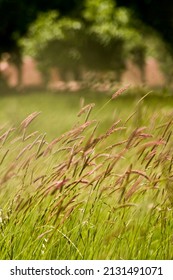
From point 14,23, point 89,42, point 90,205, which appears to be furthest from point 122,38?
point 90,205

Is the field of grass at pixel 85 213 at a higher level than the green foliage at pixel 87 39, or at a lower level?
lower

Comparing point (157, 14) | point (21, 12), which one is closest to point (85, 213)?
point (157, 14)

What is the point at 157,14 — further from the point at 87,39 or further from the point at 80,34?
the point at 80,34

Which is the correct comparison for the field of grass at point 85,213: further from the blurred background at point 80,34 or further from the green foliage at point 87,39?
the green foliage at point 87,39

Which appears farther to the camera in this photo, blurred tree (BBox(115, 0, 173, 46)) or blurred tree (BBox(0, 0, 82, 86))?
blurred tree (BBox(0, 0, 82, 86))

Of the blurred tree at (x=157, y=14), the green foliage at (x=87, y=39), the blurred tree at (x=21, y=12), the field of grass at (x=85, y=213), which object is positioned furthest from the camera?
the blurred tree at (x=21, y=12)

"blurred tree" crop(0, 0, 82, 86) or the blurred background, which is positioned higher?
"blurred tree" crop(0, 0, 82, 86)

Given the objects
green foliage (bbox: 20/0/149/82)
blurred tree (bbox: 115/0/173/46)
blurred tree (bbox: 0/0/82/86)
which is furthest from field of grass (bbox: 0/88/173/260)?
blurred tree (bbox: 0/0/82/86)

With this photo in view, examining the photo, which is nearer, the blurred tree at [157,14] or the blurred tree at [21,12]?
the blurred tree at [157,14]

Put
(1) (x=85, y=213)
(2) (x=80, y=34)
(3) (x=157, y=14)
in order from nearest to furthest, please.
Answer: (1) (x=85, y=213)
(3) (x=157, y=14)
(2) (x=80, y=34)

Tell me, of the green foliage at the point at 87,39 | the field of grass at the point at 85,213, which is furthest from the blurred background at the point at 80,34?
the field of grass at the point at 85,213

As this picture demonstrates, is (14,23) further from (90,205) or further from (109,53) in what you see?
(90,205)

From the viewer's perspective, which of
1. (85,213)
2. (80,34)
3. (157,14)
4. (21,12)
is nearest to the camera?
(85,213)

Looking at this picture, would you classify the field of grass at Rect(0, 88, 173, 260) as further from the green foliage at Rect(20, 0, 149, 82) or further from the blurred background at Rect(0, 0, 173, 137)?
the green foliage at Rect(20, 0, 149, 82)
